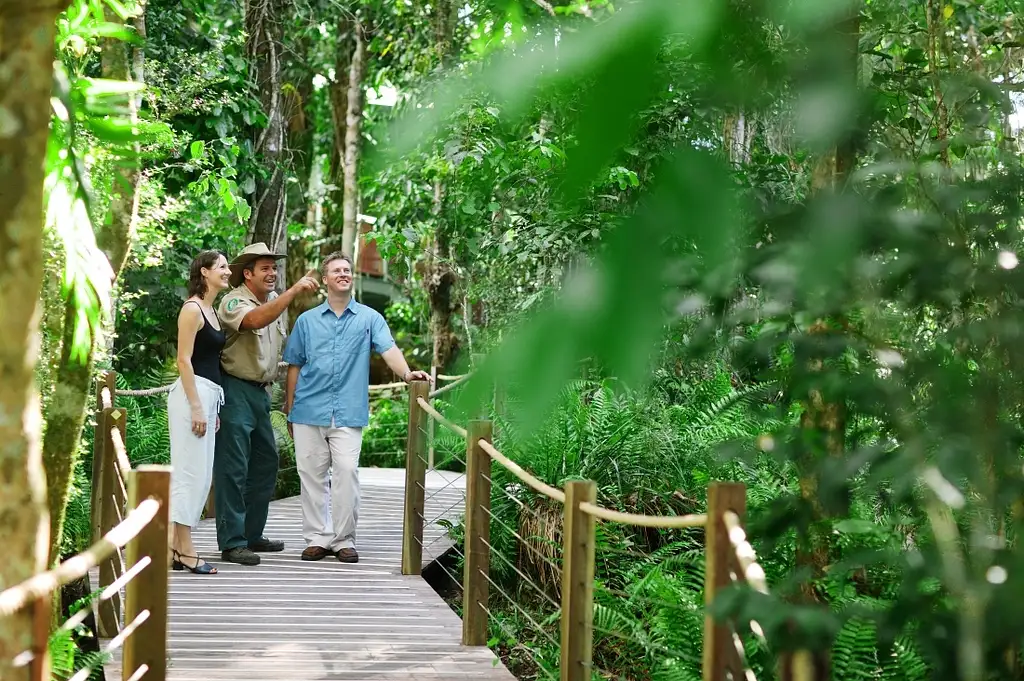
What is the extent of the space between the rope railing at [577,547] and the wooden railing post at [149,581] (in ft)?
2.82

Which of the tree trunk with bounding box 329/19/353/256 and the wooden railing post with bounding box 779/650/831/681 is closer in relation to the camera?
the wooden railing post with bounding box 779/650/831/681

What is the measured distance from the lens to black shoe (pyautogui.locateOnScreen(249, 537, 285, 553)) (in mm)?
6371

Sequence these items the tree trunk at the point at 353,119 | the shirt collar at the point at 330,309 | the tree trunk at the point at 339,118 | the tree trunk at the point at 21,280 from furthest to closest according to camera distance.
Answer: the tree trunk at the point at 339,118
the tree trunk at the point at 353,119
the shirt collar at the point at 330,309
the tree trunk at the point at 21,280

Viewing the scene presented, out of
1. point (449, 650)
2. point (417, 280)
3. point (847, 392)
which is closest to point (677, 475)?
point (449, 650)

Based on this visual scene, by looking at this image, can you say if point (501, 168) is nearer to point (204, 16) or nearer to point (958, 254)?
point (958, 254)

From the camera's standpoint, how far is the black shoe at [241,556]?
600 centimetres

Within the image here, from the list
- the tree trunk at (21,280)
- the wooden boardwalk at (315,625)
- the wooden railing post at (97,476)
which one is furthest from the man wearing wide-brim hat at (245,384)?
the tree trunk at (21,280)

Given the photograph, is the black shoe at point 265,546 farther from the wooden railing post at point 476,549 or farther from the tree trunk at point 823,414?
the tree trunk at point 823,414

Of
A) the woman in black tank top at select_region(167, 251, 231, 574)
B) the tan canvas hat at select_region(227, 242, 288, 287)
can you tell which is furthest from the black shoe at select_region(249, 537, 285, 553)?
the tan canvas hat at select_region(227, 242, 288, 287)

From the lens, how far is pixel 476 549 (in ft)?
16.3

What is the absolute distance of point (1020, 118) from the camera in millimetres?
3762

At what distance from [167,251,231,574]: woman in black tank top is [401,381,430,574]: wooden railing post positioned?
105 cm

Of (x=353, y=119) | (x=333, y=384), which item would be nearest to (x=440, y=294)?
Result: (x=353, y=119)

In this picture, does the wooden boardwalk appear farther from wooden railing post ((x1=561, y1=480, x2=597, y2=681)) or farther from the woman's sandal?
wooden railing post ((x1=561, y1=480, x2=597, y2=681))
